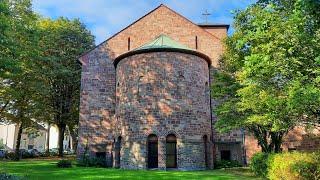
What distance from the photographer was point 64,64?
136 feet

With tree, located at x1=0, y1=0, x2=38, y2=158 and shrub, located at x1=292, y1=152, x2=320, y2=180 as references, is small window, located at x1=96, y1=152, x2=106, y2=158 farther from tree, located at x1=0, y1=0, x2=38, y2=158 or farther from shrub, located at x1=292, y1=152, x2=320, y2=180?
shrub, located at x1=292, y1=152, x2=320, y2=180

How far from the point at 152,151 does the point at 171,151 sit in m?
1.30

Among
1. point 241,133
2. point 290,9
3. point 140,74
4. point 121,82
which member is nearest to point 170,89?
point 140,74

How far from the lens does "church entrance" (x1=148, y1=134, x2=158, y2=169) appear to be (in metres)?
24.2

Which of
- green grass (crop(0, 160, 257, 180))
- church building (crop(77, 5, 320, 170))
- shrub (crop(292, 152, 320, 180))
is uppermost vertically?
church building (crop(77, 5, 320, 170))

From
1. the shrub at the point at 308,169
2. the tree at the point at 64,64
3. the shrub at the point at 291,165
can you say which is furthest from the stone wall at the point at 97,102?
the shrub at the point at 308,169

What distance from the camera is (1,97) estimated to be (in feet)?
110

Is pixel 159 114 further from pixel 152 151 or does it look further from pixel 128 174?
pixel 128 174

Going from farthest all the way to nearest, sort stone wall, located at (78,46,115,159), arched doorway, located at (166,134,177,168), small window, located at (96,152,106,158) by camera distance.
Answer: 1. stone wall, located at (78,46,115,159)
2. small window, located at (96,152,106,158)
3. arched doorway, located at (166,134,177,168)

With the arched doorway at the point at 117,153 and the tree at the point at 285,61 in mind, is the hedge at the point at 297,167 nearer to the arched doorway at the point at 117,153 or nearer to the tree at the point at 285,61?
the tree at the point at 285,61

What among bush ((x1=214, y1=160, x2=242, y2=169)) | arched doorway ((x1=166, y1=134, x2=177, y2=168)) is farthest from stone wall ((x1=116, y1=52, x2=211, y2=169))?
bush ((x1=214, y1=160, x2=242, y2=169))

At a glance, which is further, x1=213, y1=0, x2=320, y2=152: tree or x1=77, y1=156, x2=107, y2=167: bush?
x1=77, y1=156, x2=107, y2=167: bush

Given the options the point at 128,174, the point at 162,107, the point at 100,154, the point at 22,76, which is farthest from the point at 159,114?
the point at 22,76

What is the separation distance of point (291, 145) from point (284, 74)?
56.1ft
